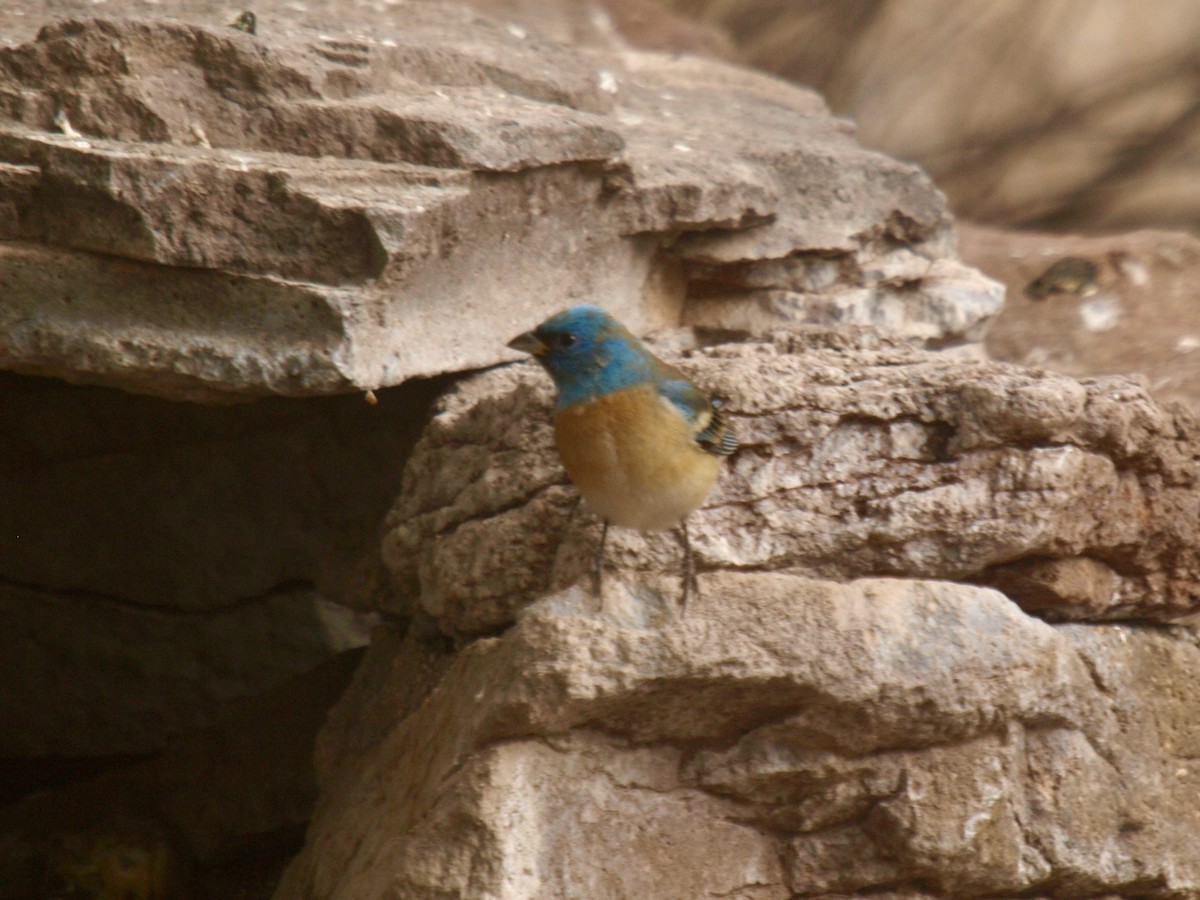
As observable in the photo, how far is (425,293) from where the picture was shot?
13.2ft

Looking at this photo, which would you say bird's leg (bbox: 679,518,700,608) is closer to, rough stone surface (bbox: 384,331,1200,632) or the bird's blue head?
rough stone surface (bbox: 384,331,1200,632)

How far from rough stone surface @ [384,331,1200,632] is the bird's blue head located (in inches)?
13.5

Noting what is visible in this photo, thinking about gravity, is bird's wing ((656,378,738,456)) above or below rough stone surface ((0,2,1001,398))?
below

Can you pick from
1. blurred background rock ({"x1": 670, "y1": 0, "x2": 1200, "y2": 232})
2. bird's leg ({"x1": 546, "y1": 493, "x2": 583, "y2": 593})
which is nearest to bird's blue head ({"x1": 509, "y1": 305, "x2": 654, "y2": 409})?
bird's leg ({"x1": 546, "y1": 493, "x2": 583, "y2": 593})

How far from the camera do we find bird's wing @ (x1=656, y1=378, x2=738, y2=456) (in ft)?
11.3

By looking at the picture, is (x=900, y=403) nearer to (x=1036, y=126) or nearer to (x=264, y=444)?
(x=264, y=444)

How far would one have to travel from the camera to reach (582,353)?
345 centimetres

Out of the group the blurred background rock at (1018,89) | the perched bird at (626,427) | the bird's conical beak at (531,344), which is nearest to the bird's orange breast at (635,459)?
the perched bird at (626,427)

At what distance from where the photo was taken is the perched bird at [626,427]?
329 centimetres

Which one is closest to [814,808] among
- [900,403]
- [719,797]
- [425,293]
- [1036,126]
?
[719,797]

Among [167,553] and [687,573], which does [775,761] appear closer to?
[687,573]

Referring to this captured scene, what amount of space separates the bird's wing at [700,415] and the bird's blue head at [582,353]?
73mm

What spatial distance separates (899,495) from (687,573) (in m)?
0.65

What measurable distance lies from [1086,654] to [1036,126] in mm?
5580
